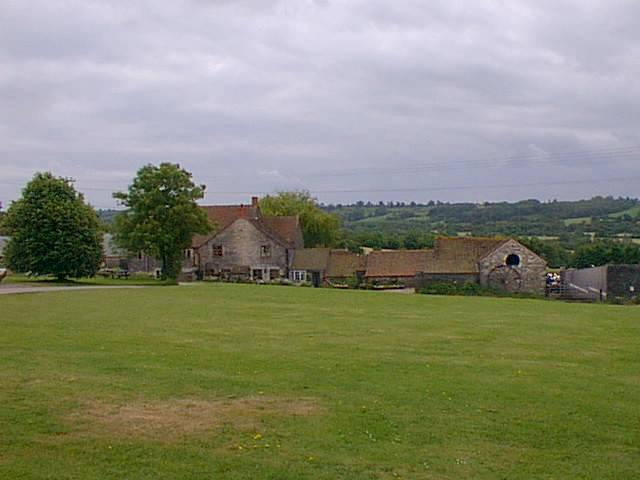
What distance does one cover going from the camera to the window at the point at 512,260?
76.5 metres

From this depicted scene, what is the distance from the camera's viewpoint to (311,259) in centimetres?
8656

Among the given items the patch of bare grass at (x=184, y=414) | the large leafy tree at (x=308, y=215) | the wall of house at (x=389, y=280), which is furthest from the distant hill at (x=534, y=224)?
the patch of bare grass at (x=184, y=414)

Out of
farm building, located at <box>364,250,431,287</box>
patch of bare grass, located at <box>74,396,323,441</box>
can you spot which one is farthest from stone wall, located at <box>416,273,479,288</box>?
patch of bare grass, located at <box>74,396,323,441</box>

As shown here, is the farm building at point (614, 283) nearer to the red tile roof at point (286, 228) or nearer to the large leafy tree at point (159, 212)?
the red tile roof at point (286, 228)

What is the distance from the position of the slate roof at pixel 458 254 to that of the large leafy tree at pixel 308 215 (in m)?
26.2

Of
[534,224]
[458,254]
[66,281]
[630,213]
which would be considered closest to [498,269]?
[458,254]

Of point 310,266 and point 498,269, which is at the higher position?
point 310,266

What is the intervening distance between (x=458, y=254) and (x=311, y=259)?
51.2 ft

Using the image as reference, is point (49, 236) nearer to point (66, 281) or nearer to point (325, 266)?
point (66, 281)

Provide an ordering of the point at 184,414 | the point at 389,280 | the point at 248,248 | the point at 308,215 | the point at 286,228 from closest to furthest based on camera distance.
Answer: the point at 184,414 → the point at 389,280 → the point at 248,248 → the point at 286,228 → the point at 308,215

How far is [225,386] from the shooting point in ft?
51.2

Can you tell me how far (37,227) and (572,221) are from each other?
133864mm

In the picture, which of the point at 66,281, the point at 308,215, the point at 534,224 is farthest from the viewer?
the point at 534,224

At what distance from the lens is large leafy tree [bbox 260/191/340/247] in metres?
104
